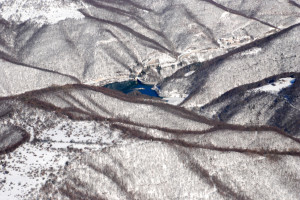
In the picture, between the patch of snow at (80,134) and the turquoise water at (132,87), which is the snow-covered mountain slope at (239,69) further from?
the patch of snow at (80,134)

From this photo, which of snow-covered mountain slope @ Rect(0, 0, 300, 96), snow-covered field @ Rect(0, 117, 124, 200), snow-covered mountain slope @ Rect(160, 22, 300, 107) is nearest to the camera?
snow-covered field @ Rect(0, 117, 124, 200)

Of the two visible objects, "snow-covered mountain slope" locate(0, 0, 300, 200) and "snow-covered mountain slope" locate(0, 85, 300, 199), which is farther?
"snow-covered mountain slope" locate(0, 0, 300, 200)

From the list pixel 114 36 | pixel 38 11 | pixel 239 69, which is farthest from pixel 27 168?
pixel 38 11

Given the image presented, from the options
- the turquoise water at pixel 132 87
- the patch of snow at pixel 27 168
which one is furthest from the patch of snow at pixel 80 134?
the turquoise water at pixel 132 87

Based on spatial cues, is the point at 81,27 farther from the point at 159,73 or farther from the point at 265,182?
the point at 265,182

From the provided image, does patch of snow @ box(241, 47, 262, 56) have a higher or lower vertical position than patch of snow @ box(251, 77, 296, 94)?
lower

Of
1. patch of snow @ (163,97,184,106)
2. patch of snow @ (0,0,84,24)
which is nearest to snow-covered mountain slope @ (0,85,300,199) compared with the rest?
patch of snow @ (163,97,184,106)

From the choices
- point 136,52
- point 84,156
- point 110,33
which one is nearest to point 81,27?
point 110,33

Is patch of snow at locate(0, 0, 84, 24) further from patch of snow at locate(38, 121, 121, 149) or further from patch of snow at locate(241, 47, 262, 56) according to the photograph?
patch of snow at locate(38, 121, 121, 149)
